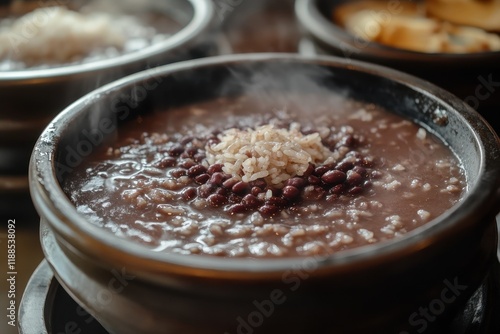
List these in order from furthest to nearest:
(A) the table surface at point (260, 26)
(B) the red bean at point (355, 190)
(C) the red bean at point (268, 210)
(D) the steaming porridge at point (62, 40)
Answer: (A) the table surface at point (260, 26), (D) the steaming porridge at point (62, 40), (B) the red bean at point (355, 190), (C) the red bean at point (268, 210)

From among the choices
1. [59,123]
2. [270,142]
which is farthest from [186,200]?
[59,123]

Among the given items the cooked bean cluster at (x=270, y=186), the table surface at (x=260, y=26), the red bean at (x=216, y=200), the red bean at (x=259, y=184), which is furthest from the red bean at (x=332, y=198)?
the table surface at (x=260, y=26)

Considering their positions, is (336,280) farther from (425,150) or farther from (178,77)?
(178,77)

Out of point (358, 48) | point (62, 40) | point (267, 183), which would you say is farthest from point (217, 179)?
point (62, 40)

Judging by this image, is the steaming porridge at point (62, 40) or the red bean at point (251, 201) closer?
the red bean at point (251, 201)

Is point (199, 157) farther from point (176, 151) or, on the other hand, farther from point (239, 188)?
point (239, 188)

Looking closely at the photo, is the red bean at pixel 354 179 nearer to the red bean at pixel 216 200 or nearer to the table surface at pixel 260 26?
the red bean at pixel 216 200

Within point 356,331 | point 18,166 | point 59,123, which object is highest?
point 59,123
